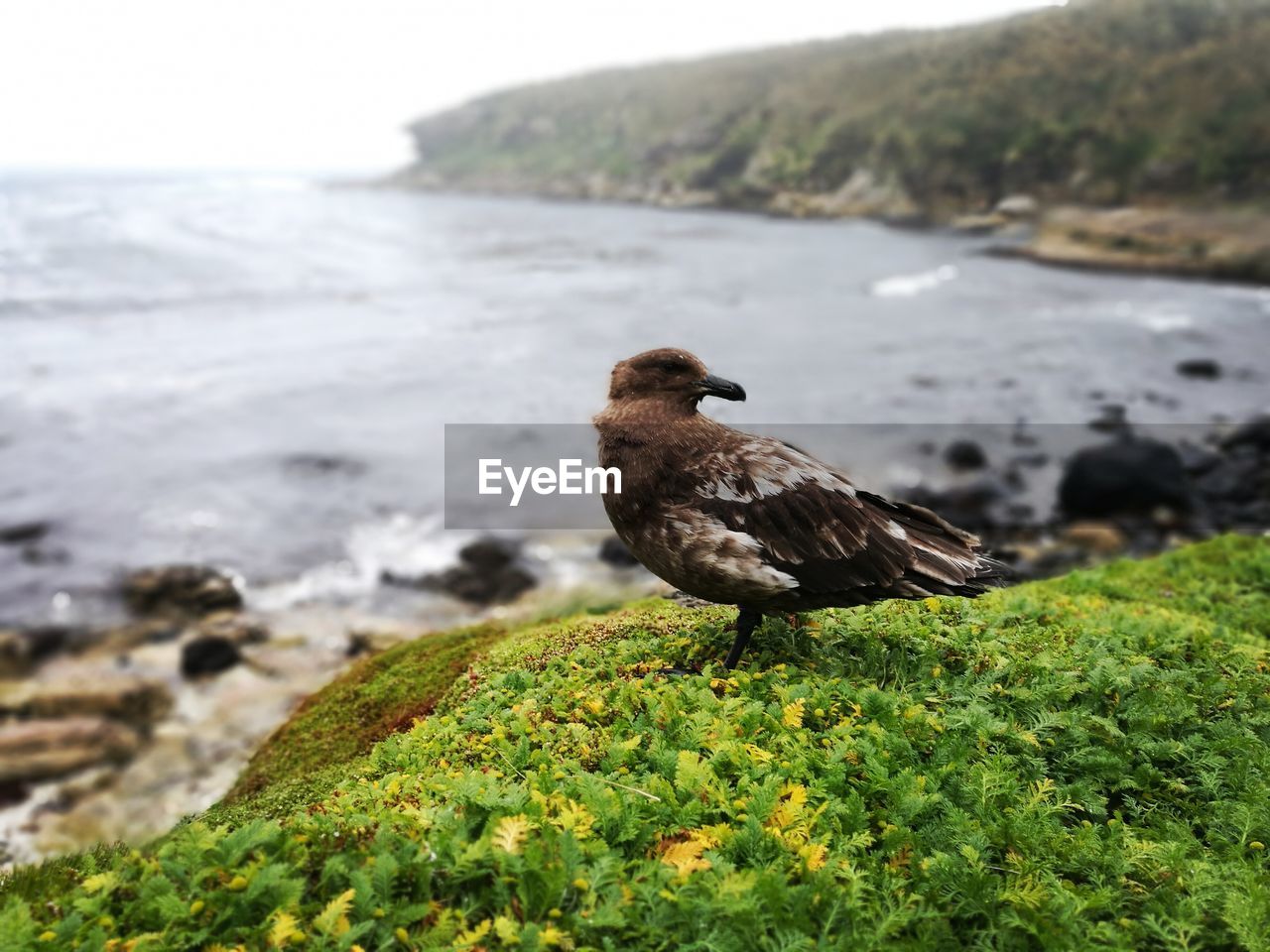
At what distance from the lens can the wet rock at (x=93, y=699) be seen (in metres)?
14.8

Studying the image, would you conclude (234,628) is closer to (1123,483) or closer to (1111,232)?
(1123,483)

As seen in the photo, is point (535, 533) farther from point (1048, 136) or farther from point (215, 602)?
point (1048, 136)

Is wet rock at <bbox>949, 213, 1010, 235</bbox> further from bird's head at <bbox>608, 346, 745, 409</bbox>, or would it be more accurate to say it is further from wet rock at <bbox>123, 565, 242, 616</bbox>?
bird's head at <bbox>608, 346, 745, 409</bbox>

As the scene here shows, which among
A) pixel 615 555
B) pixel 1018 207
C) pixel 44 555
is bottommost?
pixel 44 555

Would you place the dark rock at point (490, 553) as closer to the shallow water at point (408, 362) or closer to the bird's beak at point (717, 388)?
the shallow water at point (408, 362)

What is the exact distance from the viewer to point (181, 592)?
63.1ft

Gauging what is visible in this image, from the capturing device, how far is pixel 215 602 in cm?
1881

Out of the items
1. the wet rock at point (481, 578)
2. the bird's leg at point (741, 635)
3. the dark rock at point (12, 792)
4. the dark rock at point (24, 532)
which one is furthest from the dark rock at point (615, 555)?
the dark rock at point (24, 532)

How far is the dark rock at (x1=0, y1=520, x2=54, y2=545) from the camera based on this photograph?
902 inches

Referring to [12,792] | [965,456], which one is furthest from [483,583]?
[965,456]

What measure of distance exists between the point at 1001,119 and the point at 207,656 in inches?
3666

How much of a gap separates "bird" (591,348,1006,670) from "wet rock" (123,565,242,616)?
1570 centimetres

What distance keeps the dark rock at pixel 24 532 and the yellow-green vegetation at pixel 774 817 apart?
71.3 feet

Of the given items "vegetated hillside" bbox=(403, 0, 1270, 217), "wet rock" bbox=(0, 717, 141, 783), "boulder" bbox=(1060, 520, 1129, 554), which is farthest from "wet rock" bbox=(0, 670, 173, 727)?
"vegetated hillside" bbox=(403, 0, 1270, 217)
